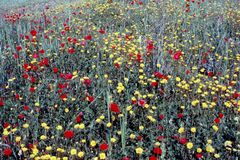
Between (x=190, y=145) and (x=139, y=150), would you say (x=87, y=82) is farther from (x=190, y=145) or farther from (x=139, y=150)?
(x=190, y=145)

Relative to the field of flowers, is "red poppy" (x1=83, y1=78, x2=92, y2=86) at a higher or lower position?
higher

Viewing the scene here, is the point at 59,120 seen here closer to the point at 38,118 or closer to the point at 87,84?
the point at 38,118

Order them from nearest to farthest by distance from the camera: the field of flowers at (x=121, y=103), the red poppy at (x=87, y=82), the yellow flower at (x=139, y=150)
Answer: the yellow flower at (x=139, y=150), the field of flowers at (x=121, y=103), the red poppy at (x=87, y=82)

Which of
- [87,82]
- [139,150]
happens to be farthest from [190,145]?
[87,82]

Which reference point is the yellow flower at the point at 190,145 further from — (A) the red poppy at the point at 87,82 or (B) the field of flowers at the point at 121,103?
(A) the red poppy at the point at 87,82

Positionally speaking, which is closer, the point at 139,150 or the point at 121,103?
the point at 139,150

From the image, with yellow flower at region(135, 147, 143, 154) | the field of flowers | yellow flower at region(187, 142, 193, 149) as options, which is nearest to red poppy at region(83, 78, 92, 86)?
the field of flowers

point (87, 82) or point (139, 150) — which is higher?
point (87, 82)

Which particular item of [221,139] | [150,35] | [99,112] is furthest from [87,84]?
[150,35]

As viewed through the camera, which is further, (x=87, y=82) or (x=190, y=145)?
(x=87, y=82)

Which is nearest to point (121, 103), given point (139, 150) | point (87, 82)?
point (87, 82)

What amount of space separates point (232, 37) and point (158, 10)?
105 inches

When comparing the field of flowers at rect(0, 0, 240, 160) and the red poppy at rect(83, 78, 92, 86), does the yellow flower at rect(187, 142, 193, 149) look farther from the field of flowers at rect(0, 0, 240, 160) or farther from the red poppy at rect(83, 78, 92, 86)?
the red poppy at rect(83, 78, 92, 86)

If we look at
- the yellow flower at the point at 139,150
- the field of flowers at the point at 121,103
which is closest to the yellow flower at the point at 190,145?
the field of flowers at the point at 121,103
